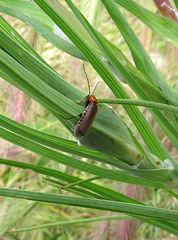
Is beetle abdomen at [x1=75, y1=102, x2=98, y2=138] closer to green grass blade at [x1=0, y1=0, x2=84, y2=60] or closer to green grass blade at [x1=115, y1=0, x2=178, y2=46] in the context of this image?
green grass blade at [x1=0, y1=0, x2=84, y2=60]

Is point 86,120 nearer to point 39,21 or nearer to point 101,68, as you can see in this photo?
point 101,68

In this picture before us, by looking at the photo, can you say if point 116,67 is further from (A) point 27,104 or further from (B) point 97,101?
(A) point 27,104

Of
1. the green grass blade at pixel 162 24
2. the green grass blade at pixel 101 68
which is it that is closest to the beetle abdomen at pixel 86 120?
the green grass blade at pixel 101 68

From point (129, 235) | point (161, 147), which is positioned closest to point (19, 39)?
point (161, 147)

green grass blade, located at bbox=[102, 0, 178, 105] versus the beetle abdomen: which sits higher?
green grass blade, located at bbox=[102, 0, 178, 105]

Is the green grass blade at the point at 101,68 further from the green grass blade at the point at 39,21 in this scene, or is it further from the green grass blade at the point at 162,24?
the green grass blade at the point at 162,24

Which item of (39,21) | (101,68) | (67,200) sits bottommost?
(67,200)

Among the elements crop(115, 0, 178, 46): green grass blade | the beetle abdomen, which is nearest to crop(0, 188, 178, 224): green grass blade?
the beetle abdomen

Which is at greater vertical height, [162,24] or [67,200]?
[162,24]

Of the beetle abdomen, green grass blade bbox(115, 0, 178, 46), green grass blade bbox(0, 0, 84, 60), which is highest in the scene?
green grass blade bbox(115, 0, 178, 46)

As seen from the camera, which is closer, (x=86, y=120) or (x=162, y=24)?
(x=86, y=120)

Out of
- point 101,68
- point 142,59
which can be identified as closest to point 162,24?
point 142,59

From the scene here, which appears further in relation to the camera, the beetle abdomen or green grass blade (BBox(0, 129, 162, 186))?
green grass blade (BBox(0, 129, 162, 186))
